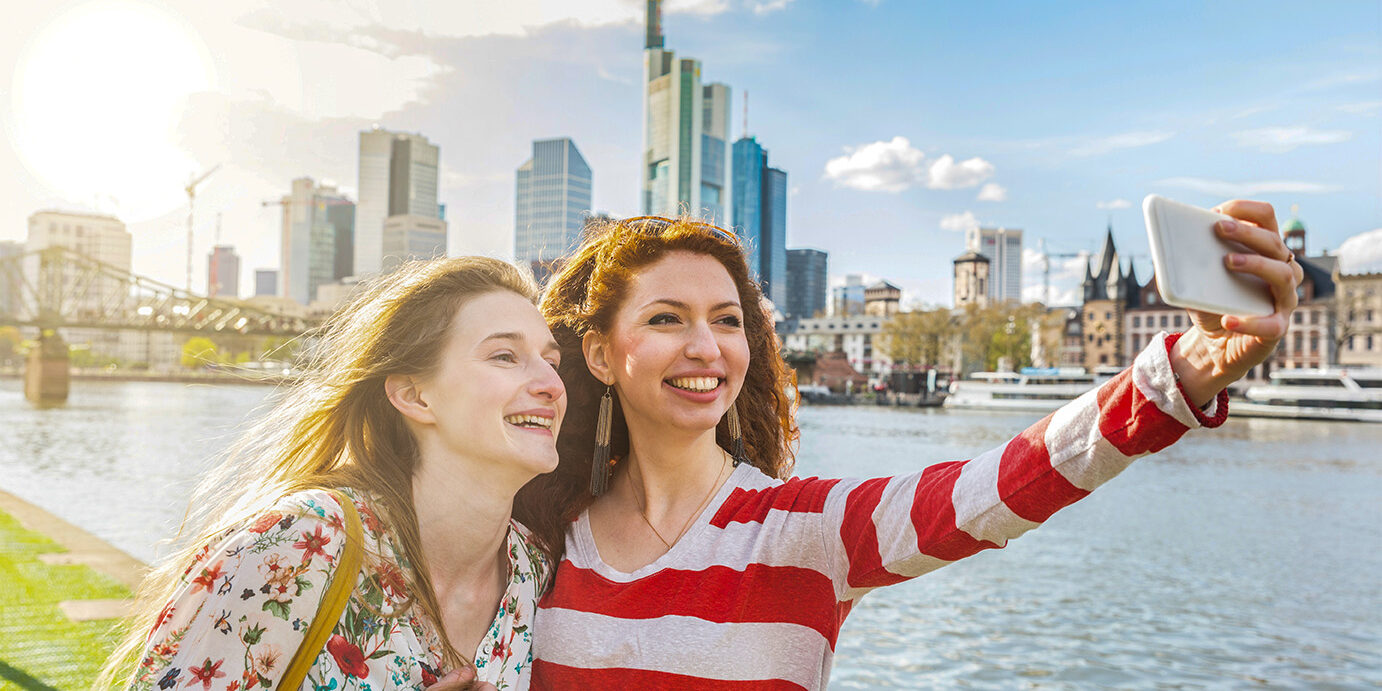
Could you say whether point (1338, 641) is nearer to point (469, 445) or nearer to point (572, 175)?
point (469, 445)

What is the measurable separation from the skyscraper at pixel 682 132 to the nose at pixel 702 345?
5125 inches

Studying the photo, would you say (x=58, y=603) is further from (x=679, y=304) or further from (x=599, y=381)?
(x=679, y=304)

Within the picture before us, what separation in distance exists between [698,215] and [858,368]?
109961 millimetres

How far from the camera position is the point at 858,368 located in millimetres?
111250

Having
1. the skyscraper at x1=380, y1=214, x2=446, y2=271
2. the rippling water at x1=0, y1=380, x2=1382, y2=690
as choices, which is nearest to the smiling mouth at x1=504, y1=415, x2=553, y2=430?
the rippling water at x1=0, y1=380, x2=1382, y2=690

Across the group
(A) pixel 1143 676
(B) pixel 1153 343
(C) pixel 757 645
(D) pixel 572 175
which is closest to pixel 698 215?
(C) pixel 757 645

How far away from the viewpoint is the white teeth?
2.50 metres

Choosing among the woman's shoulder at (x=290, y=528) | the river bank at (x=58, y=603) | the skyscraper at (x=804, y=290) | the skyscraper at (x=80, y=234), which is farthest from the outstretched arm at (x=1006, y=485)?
the skyscraper at (x=80, y=234)

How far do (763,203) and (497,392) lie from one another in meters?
135

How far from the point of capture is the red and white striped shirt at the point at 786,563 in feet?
5.82

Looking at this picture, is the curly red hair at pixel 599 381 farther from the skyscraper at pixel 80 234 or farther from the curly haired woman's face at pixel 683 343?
the skyscraper at pixel 80 234

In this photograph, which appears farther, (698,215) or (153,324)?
(153,324)

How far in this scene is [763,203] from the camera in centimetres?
13525

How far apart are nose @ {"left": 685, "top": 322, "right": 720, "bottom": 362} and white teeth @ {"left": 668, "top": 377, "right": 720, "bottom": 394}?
6 cm
